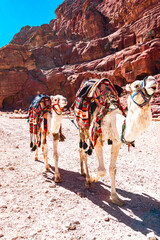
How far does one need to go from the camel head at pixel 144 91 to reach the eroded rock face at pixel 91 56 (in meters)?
15.8

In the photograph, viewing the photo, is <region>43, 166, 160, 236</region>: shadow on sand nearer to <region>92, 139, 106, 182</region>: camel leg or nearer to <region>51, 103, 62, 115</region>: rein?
<region>92, 139, 106, 182</region>: camel leg

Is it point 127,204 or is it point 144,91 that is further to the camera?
point 127,204

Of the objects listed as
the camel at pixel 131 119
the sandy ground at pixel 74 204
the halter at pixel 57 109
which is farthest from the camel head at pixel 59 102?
the sandy ground at pixel 74 204

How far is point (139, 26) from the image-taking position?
28.8 metres

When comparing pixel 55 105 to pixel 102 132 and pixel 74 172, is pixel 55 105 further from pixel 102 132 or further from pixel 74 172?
→ pixel 74 172

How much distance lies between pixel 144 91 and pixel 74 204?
2.61 meters

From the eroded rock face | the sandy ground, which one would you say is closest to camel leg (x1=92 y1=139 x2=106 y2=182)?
the sandy ground

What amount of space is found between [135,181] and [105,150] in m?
3.22

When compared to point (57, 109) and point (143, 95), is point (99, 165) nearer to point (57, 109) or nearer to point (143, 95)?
point (143, 95)

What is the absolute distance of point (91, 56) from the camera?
117ft

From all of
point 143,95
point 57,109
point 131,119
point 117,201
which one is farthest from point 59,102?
point 117,201

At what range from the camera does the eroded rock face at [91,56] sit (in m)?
23.8

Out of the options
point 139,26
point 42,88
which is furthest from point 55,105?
point 139,26

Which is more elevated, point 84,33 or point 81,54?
point 84,33
